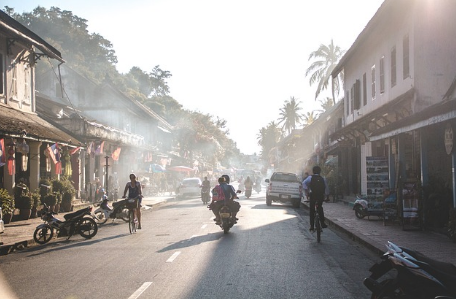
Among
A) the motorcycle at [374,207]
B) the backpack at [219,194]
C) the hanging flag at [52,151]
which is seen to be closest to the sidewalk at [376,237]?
the motorcycle at [374,207]

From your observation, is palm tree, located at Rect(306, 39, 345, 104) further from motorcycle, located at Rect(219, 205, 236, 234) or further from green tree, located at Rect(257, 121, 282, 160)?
green tree, located at Rect(257, 121, 282, 160)

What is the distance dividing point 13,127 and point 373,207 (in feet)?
43.4

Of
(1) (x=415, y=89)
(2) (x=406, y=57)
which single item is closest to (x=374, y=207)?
(1) (x=415, y=89)

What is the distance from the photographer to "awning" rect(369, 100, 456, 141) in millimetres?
11460

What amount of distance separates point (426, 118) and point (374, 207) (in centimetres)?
734

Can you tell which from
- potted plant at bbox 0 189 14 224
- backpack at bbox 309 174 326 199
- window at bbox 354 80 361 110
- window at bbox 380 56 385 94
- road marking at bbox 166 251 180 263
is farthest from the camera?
window at bbox 354 80 361 110

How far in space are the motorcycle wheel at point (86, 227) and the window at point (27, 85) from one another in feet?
40.9

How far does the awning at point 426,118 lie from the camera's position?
11.5 meters

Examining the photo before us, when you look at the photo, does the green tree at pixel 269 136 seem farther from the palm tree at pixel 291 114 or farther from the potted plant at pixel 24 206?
the potted plant at pixel 24 206

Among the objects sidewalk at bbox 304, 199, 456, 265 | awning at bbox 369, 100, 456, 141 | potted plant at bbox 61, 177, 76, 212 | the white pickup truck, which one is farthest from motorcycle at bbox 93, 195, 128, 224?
the white pickup truck

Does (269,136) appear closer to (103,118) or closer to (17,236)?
(103,118)

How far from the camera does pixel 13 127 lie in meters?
20.3

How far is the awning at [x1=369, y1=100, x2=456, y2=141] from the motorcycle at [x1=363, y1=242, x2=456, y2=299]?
6.22 m

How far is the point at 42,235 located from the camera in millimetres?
15500
